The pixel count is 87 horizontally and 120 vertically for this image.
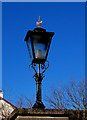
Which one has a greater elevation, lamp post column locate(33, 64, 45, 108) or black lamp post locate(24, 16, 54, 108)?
black lamp post locate(24, 16, 54, 108)

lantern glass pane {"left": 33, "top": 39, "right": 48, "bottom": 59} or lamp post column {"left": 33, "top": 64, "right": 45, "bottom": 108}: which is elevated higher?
lantern glass pane {"left": 33, "top": 39, "right": 48, "bottom": 59}

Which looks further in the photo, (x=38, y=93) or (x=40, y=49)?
(x=40, y=49)

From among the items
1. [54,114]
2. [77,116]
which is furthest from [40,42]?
[77,116]

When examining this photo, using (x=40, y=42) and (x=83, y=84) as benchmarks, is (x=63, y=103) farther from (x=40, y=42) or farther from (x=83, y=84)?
(x=40, y=42)

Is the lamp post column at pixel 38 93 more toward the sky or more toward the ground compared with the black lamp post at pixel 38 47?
more toward the ground

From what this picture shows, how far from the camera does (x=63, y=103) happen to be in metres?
32.8

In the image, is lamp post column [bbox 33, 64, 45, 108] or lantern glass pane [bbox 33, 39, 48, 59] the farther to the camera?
lantern glass pane [bbox 33, 39, 48, 59]

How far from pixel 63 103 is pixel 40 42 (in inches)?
1105

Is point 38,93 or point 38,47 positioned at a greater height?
point 38,47

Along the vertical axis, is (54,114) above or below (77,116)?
above

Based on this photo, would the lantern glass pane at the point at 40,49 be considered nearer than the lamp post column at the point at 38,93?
No

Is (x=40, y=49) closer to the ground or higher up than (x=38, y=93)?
higher up

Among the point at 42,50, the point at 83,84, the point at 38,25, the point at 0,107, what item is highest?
the point at 38,25

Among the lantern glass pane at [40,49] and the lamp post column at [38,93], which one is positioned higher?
the lantern glass pane at [40,49]
